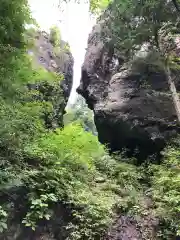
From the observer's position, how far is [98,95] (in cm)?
1430

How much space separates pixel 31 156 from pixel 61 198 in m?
1.20

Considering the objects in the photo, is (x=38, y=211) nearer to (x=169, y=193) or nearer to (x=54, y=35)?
(x=169, y=193)

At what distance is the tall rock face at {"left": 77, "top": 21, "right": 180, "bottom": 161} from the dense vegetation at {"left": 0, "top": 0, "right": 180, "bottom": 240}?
323cm

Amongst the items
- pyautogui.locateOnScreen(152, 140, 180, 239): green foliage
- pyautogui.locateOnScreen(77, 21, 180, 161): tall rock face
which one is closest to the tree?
pyautogui.locateOnScreen(77, 21, 180, 161): tall rock face

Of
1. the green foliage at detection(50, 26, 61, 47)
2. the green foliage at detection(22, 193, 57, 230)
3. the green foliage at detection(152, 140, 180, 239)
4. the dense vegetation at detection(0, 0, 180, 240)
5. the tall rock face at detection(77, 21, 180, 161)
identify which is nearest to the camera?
the green foliage at detection(22, 193, 57, 230)

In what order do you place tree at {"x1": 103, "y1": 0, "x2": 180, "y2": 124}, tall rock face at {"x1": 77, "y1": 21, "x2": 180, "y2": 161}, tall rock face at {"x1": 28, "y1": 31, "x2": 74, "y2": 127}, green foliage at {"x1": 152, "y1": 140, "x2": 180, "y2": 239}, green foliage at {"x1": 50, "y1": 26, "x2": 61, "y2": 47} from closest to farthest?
green foliage at {"x1": 152, "y1": 140, "x2": 180, "y2": 239}, tree at {"x1": 103, "y1": 0, "x2": 180, "y2": 124}, tall rock face at {"x1": 77, "y1": 21, "x2": 180, "y2": 161}, tall rock face at {"x1": 28, "y1": 31, "x2": 74, "y2": 127}, green foliage at {"x1": 50, "y1": 26, "x2": 61, "y2": 47}

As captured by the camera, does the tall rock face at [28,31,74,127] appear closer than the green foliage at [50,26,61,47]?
Yes

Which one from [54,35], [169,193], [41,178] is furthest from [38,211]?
[54,35]

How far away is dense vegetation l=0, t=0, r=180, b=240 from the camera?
570cm

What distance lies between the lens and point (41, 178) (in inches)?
250

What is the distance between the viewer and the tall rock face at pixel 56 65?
13384 mm

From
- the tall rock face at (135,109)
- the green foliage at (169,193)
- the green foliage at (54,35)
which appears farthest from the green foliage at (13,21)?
the green foliage at (54,35)

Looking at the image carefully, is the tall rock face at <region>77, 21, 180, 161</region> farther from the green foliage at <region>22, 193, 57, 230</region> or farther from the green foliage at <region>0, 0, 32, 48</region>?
the green foliage at <region>22, 193, 57, 230</region>

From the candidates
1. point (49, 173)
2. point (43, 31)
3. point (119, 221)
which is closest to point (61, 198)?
point (49, 173)
